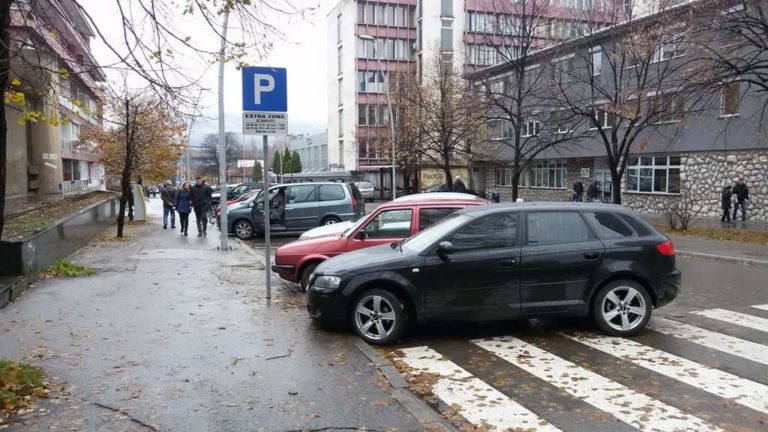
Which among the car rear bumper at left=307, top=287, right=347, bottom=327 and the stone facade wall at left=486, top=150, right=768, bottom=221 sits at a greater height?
the stone facade wall at left=486, top=150, right=768, bottom=221

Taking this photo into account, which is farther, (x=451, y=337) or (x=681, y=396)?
(x=451, y=337)

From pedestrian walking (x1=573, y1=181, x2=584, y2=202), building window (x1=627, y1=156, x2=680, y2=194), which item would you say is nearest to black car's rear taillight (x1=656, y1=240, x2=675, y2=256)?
building window (x1=627, y1=156, x2=680, y2=194)

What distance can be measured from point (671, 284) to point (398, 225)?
3.90 meters

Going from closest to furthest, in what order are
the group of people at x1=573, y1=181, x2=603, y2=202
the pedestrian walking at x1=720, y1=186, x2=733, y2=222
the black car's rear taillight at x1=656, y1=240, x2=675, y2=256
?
the black car's rear taillight at x1=656, y1=240, x2=675, y2=256 → the pedestrian walking at x1=720, y1=186, x2=733, y2=222 → the group of people at x1=573, y1=181, x2=603, y2=202

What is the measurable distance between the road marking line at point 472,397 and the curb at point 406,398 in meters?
0.20

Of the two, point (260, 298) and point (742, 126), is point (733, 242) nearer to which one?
point (742, 126)

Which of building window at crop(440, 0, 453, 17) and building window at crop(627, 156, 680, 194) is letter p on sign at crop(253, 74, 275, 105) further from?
building window at crop(440, 0, 453, 17)

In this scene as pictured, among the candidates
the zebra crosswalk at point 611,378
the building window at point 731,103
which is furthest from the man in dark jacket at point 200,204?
the building window at point 731,103

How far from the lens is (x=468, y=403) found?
4738mm

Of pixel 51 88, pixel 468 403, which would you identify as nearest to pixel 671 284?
pixel 468 403

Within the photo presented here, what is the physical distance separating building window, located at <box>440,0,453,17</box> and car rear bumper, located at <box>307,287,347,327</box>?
60.0 meters

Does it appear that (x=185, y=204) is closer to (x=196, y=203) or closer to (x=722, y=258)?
(x=196, y=203)

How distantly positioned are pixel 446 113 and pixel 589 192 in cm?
852

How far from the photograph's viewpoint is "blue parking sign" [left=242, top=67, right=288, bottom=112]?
843cm
